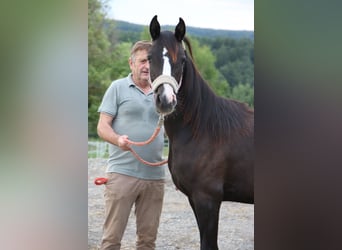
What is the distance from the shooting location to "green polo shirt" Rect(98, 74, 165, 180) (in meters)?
1.73

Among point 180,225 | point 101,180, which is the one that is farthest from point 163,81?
point 180,225

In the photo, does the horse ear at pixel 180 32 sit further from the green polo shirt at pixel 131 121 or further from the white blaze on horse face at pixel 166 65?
the green polo shirt at pixel 131 121

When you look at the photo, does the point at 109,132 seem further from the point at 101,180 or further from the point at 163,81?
the point at 163,81

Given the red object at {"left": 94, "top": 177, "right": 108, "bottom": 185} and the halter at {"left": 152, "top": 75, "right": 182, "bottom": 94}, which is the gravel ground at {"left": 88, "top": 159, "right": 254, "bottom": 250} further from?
the halter at {"left": 152, "top": 75, "right": 182, "bottom": 94}

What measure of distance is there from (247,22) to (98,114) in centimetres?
68

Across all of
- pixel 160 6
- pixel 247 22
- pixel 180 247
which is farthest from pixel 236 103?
pixel 180 247

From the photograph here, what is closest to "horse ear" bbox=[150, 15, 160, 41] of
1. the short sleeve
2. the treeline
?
the treeline

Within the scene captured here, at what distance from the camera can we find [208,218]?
68.6 inches

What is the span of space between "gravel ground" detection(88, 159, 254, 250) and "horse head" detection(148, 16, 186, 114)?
0.46 metres

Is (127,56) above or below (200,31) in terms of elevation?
below

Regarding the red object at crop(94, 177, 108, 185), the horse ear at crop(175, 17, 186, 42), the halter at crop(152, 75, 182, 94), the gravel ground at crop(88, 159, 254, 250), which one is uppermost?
the horse ear at crop(175, 17, 186, 42)

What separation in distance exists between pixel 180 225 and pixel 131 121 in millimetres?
510
